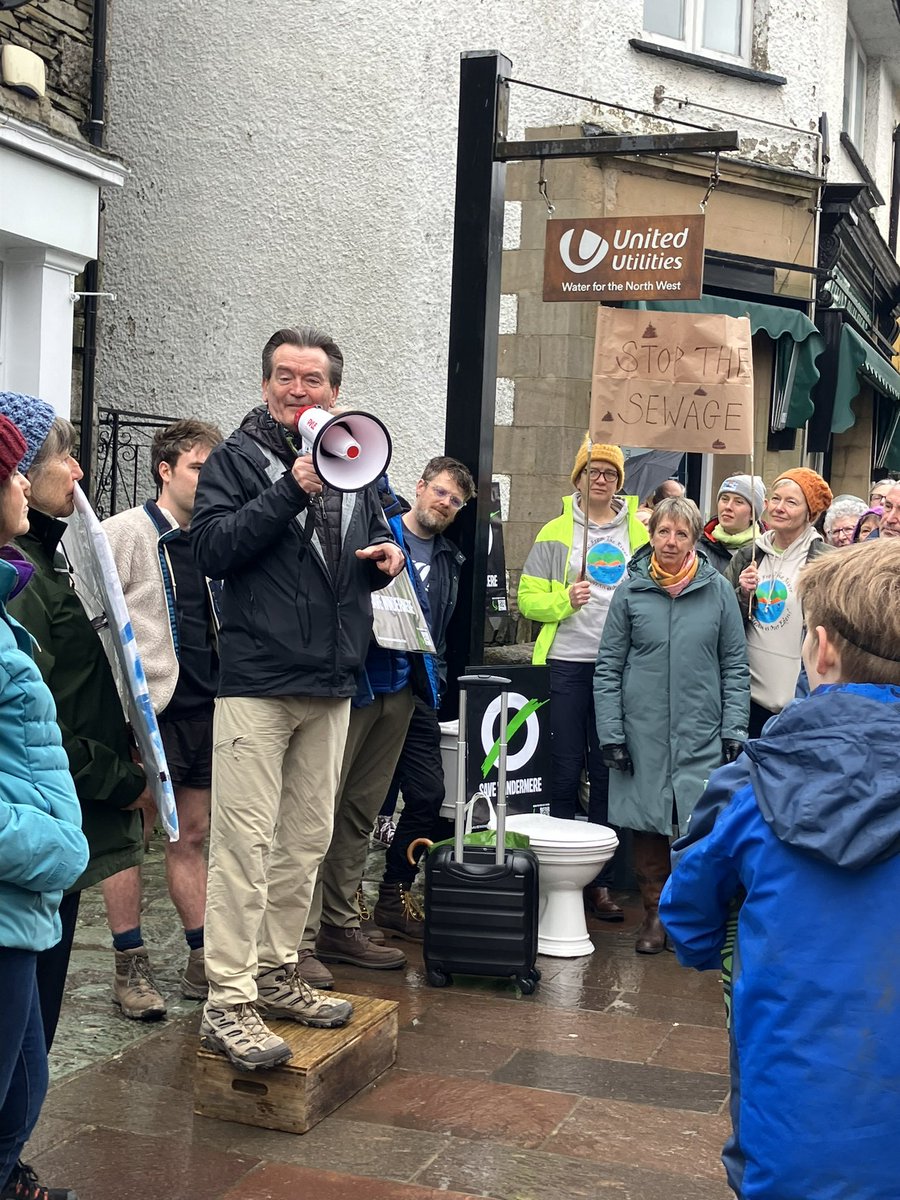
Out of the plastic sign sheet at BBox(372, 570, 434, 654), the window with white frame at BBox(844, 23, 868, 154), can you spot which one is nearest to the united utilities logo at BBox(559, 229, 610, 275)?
the plastic sign sheet at BBox(372, 570, 434, 654)

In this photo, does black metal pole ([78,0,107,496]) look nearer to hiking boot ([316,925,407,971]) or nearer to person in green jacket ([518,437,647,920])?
person in green jacket ([518,437,647,920])

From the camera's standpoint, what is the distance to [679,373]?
6.79 m

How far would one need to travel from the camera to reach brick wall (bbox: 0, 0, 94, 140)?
891 centimetres

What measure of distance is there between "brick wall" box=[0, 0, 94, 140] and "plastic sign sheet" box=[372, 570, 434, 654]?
15.5 ft

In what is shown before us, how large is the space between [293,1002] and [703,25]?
10619 millimetres

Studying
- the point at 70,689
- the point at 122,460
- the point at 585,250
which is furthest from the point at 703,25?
the point at 70,689

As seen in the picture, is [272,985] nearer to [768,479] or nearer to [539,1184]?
[539,1184]

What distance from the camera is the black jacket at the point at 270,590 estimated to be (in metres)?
4.27

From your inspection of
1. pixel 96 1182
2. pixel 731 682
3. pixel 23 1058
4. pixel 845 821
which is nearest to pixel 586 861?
pixel 731 682

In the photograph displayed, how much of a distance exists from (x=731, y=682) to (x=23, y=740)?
4.25 meters

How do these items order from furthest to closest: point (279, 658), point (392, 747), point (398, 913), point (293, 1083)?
1. point (398, 913)
2. point (392, 747)
3. point (279, 658)
4. point (293, 1083)

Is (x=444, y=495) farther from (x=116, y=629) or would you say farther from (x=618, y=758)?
(x=116, y=629)

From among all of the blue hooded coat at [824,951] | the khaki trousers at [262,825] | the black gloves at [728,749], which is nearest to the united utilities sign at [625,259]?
the black gloves at [728,749]

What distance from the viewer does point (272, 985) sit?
176 inches
